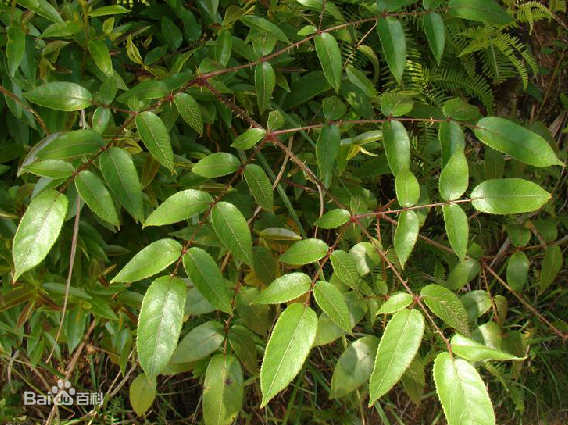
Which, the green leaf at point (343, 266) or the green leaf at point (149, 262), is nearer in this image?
the green leaf at point (149, 262)

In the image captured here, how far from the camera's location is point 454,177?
96cm

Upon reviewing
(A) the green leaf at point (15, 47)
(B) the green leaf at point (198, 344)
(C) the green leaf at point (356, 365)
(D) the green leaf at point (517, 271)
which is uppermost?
(A) the green leaf at point (15, 47)

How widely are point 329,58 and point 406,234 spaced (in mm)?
361

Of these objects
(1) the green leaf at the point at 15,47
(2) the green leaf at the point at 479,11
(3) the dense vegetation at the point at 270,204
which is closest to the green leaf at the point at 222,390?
(3) the dense vegetation at the point at 270,204

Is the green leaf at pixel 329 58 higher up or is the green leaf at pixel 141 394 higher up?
the green leaf at pixel 329 58

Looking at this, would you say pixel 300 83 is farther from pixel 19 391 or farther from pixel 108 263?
pixel 19 391

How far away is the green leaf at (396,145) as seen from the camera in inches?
41.4

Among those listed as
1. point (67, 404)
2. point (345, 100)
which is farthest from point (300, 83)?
point (67, 404)

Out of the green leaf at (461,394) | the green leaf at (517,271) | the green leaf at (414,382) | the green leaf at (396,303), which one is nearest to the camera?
the green leaf at (461,394)

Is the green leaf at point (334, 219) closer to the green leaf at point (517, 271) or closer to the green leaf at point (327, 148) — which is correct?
the green leaf at point (327, 148)

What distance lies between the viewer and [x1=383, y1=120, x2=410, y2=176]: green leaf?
3.45ft

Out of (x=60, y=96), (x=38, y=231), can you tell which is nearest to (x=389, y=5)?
(x=60, y=96)

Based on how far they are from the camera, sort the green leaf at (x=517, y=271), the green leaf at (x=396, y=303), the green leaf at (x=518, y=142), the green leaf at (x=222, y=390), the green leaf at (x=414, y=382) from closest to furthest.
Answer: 1. the green leaf at (x=396, y=303)
2. the green leaf at (x=518, y=142)
3. the green leaf at (x=222, y=390)
4. the green leaf at (x=414, y=382)
5. the green leaf at (x=517, y=271)

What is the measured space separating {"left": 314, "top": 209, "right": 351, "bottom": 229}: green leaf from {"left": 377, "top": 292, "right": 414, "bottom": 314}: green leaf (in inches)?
8.6
